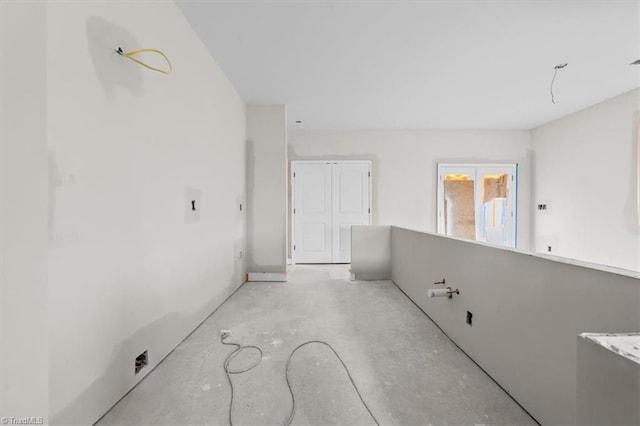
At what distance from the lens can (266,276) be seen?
3.39 m

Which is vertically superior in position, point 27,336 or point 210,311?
point 27,336

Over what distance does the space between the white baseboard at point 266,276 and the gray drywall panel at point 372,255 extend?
104cm

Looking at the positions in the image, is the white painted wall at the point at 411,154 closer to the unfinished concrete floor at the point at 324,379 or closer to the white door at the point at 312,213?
the white door at the point at 312,213

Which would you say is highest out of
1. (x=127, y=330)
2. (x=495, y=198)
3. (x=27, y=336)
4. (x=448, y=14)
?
(x=448, y=14)

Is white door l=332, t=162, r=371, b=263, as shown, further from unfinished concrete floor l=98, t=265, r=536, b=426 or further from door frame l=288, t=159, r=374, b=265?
unfinished concrete floor l=98, t=265, r=536, b=426

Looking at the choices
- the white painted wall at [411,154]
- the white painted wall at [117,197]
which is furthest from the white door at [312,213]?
the white painted wall at [117,197]

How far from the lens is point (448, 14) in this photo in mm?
1874

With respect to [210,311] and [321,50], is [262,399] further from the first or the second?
[321,50]

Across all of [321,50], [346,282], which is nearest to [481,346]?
[346,282]

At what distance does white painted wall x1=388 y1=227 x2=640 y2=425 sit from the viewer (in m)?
0.86

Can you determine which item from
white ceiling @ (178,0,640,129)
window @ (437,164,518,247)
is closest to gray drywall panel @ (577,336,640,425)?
white ceiling @ (178,0,640,129)

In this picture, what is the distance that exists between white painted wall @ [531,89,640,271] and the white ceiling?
1.21 ft

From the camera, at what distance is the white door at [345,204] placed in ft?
15.1

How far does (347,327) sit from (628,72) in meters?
4.17
